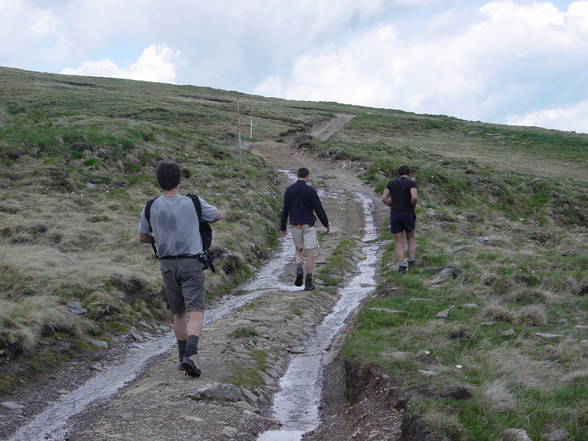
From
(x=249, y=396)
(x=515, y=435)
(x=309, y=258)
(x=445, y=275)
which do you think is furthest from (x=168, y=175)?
(x=445, y=275)

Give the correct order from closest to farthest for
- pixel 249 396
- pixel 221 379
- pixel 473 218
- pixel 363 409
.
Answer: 1. pixel 363 409
2. pixel 249 396
3. pixel 221 379
4. pixel 473 218

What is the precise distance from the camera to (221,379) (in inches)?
296

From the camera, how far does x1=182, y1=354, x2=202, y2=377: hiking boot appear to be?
287 inches

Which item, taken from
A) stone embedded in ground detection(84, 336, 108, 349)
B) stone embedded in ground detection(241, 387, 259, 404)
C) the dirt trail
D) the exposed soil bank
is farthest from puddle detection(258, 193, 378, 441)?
the dirt trail

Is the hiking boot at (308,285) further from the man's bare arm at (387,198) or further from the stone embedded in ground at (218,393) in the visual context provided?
the stone embedded in ground at (218,393)

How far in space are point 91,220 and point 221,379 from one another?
12198mm

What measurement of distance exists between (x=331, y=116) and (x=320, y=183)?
50.0 metres

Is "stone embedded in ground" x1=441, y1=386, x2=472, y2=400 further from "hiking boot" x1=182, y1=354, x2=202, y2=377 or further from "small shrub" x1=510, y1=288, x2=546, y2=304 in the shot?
"small shrub" x1=510, y1=288, x2=546, y2=304

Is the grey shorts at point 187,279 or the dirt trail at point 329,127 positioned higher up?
the dirt trail at point 329,127

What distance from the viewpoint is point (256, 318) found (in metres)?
11.1

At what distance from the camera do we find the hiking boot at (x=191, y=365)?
23.9 ft

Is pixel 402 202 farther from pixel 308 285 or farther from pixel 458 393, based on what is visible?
pixel 458 393

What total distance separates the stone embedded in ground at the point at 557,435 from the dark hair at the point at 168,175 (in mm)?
4799

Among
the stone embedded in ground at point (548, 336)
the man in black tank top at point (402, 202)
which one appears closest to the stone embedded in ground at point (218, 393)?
the stone embedded in ground at point (548, 336)
